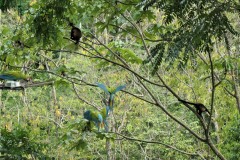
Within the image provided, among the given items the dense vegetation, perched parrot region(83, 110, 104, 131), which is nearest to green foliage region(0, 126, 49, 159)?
the dense vegetation

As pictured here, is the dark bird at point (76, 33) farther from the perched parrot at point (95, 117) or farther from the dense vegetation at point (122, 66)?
the perched parrot at point (95, 117)

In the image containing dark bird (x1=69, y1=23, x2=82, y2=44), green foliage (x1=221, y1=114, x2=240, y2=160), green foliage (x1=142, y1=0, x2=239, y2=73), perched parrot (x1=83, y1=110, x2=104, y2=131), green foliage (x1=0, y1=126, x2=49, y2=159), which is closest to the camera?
green foliage (x1=142, y1=0, x2=239, y2=73)

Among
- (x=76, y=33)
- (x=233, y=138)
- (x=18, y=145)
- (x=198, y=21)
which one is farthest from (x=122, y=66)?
(x=233, y=138)

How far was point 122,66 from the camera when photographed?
76.9 inches

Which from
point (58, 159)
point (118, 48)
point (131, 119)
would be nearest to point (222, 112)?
point (131, 119)

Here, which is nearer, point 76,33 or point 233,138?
point 76,33

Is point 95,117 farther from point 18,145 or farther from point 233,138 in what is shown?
point 233,138

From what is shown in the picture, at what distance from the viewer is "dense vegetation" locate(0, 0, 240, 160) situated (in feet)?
4.02

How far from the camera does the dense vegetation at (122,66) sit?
4.02 feet

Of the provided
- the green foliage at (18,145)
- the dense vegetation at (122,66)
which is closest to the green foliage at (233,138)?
the dense vegetation at (122,66)

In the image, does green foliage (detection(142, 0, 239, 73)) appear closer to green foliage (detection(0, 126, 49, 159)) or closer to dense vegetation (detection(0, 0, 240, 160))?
dense vegetation (detection(0, 0, 240, 160))

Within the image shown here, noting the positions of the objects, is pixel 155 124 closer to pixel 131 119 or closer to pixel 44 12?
pixel 131 119

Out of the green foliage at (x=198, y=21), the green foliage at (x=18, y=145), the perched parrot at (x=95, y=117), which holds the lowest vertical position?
the green foliage at (x=18, y=145)

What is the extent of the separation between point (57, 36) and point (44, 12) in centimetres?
14
